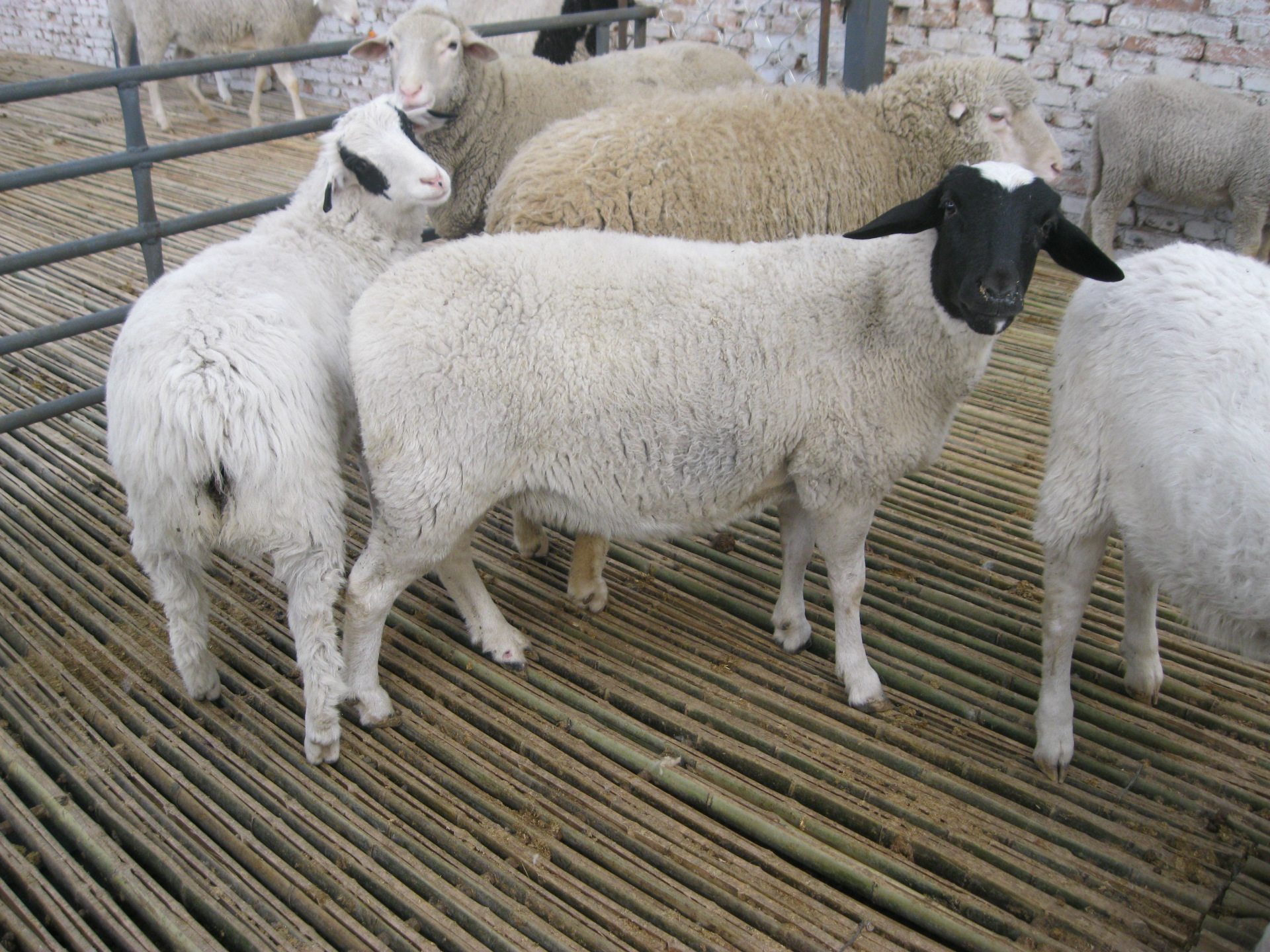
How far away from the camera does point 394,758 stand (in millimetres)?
2451

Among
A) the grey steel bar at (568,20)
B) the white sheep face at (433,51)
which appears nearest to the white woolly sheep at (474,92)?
the white sheep face at (433,51)

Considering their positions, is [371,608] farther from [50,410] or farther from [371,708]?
[50,410]

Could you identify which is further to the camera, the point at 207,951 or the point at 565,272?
the point at 565,272

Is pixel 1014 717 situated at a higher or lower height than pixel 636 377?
lower

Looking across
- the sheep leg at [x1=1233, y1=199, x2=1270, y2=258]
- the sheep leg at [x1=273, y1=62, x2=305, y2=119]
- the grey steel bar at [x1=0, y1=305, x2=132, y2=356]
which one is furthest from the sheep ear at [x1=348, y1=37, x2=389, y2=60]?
the sheep leg at [x1=1233, y1=199, x2=1270, y2=258]

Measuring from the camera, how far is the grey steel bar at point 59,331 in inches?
124

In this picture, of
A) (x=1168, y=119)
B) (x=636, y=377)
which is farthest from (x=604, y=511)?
(x=1168, y=119)

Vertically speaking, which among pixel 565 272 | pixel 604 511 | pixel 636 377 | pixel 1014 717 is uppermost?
pixel 565 272

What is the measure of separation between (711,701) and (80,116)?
849 centimetres

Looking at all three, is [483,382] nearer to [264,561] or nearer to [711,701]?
[711,701]

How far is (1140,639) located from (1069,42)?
4485mm

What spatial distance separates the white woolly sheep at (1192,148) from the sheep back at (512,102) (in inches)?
95.8

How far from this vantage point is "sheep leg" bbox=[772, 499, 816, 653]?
2.87m

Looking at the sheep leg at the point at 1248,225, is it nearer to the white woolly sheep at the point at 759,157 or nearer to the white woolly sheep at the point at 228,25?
the white woolly sheep at the point at 759,157
